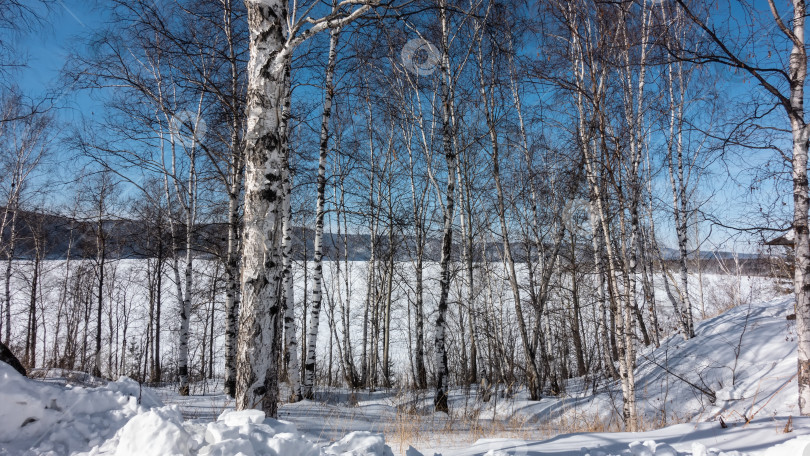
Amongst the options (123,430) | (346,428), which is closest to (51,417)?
(123,430)

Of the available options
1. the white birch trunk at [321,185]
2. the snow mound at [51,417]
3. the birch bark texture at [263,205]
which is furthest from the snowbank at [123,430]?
the white birch trunk at [321,185]

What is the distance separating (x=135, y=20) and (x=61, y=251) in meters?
19.2

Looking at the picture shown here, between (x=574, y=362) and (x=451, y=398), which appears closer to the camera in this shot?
(x=451, y=398)

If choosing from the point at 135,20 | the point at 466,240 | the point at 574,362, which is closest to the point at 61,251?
the point at 135,20

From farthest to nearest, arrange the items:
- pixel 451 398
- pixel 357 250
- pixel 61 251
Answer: pixel 61 251
pixel 357 250
pixel 451 398

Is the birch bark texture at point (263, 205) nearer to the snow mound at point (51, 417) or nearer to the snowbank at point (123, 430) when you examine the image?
the snowbank at point (123, 430)

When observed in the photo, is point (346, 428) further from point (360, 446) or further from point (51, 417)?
point (51, 417)

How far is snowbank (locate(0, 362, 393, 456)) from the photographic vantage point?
2.17 metres

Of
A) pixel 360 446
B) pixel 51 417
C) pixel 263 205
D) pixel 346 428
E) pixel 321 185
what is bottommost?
pixel 346 428

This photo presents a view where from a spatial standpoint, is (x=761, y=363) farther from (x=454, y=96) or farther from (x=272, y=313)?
(x=272, y=313)

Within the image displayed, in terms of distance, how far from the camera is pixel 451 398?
9.84 m

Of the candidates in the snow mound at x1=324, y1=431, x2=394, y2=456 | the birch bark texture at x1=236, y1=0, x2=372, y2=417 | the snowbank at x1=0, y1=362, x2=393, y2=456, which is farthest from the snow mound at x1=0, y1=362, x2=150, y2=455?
the snow mound at x1=324, y1=431, x2=394, y2=456

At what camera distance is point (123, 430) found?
2.25 m

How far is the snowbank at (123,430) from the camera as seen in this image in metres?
2.17
